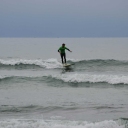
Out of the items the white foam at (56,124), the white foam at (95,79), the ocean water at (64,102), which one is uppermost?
the white foam at (95,79)

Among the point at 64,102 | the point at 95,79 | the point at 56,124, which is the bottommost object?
the point at 56,124

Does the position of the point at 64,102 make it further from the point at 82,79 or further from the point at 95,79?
the point at 95,79

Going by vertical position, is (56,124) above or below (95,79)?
below

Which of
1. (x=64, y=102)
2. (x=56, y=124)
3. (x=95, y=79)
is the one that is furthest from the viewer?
(x=95, y=79)

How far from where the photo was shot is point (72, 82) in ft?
60.5

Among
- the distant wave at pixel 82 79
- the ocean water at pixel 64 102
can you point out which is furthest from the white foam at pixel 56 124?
the distant wave at pixel 82 79

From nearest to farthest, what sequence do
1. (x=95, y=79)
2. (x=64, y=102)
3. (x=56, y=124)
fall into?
1. (x=56, y=124)
2. (x=64, y=102)
3. (x=95, y=79)

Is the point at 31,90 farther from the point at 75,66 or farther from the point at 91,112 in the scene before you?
the point at 75,66

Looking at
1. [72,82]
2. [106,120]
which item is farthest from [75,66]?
[106,120]

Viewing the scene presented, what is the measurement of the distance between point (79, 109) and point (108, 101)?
6.28ft

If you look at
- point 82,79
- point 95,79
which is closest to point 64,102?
point 82,79

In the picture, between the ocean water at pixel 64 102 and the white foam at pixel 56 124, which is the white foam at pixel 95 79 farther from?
the white foam at pixel 56 124

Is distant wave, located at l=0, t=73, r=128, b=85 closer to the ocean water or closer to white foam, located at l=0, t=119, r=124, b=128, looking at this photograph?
the ocean water

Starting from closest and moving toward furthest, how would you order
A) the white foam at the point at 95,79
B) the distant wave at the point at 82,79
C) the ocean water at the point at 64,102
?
the ocean water at the point at 64,102 < the white foam at the point at 95,79 < the distant wave at the point at 82,79
